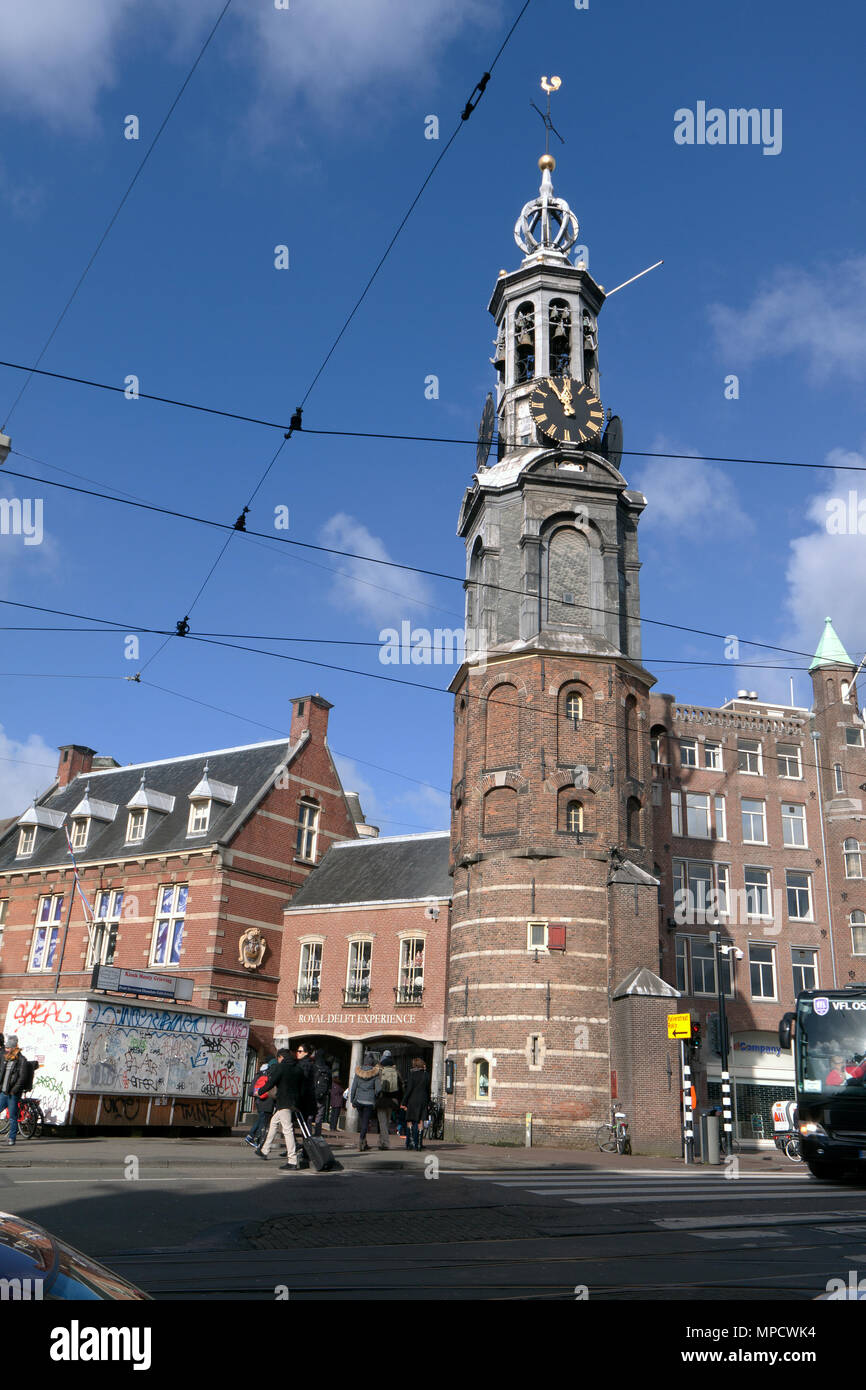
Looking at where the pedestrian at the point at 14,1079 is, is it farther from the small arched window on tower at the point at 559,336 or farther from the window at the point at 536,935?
the small arched window on tower at the point at 559,336

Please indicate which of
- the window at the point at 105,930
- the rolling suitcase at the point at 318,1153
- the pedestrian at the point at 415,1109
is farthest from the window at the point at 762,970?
the rolling suitcase at the point at 318,1153

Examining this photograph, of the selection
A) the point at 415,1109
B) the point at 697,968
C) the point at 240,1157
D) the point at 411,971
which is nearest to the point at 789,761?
the point at 697,968

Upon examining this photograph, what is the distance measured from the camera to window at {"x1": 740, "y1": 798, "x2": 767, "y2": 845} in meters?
41.8

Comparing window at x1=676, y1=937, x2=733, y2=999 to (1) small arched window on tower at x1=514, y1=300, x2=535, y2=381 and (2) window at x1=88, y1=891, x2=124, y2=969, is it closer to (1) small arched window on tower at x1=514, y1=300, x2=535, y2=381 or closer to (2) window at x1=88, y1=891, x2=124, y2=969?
(2) window at x1=88, y1=891, x2=124, y2=969

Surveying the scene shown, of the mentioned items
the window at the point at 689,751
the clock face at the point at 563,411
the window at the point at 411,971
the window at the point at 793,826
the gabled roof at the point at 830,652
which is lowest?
the window at the point at 411,971

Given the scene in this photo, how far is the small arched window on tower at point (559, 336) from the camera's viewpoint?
36.7 meters

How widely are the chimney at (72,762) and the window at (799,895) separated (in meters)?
31.6

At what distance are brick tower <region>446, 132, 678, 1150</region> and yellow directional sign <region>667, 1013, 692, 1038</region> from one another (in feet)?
8.55

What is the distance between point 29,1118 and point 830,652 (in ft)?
115

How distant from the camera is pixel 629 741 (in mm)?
32406

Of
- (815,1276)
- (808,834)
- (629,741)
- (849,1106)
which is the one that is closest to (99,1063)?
(849,1106)
